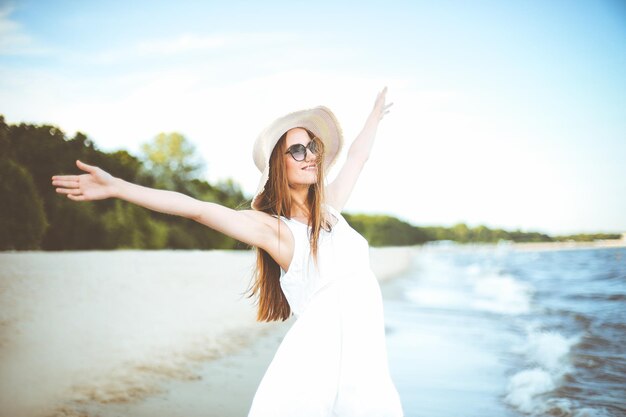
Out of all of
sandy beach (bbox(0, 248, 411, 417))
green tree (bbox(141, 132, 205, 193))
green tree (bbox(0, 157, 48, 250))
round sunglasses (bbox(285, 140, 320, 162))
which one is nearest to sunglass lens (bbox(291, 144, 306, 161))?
round sunglasses (bbox(285, 140, 320, 162))

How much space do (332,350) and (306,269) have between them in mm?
328

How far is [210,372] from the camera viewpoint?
5.47 metres

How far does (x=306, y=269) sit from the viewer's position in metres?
2.00

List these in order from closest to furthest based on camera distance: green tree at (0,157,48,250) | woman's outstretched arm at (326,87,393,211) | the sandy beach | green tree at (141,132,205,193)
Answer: woman's outstretched arm at (326,87,393,211) → the sandy beach → green tree at (0,157,48,250) → green tree at (141,132,205,193)

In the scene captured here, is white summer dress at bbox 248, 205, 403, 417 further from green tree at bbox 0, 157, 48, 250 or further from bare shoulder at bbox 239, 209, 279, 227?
green tree at bbox 0, 157, 48, 250

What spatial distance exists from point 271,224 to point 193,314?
23.3 feet

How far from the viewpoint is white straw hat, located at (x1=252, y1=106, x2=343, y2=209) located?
7.05ft

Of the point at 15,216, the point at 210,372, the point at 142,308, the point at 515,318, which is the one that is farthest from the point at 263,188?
the point at 15,216

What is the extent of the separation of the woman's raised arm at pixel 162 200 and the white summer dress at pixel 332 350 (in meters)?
0.19

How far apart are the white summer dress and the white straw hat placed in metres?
0.38

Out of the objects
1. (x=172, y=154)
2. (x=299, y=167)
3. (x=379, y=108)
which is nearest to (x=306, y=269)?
(x=299, y=167)

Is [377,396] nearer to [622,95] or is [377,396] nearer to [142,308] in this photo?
[142,308]

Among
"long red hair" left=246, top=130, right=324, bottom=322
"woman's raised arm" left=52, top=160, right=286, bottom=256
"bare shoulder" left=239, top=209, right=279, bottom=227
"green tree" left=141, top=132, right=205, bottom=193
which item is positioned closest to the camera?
"woman's raised arm" left=52, top=160, right=286, bottom=256

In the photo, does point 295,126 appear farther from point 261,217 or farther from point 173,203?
point 173,203
